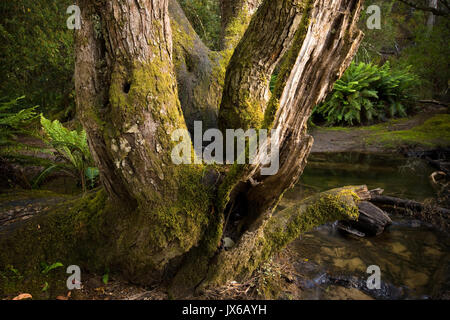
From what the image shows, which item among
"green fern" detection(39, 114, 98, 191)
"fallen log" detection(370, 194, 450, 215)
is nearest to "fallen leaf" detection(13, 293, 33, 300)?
"green fern" detection(39, 114, 98, 191)

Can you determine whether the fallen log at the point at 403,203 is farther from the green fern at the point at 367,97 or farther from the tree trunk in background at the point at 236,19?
the green fern at the point at 367,97

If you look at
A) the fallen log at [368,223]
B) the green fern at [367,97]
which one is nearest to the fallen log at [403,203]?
the fallen log at [368,223]

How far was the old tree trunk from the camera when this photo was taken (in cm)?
173

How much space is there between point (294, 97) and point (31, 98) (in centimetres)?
697

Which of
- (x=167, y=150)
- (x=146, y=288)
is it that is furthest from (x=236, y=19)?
(x=146, y=288)

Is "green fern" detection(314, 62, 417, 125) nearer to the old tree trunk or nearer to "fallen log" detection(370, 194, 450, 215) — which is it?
"fallen log" detection(370, 194, 450, 215)

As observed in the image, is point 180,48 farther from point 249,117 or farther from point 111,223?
point 111,223

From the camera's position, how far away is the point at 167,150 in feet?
6.48

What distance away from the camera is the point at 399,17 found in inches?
699

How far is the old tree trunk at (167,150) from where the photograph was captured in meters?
1.73

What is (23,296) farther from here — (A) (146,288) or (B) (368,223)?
Result: (B) (368,223)
